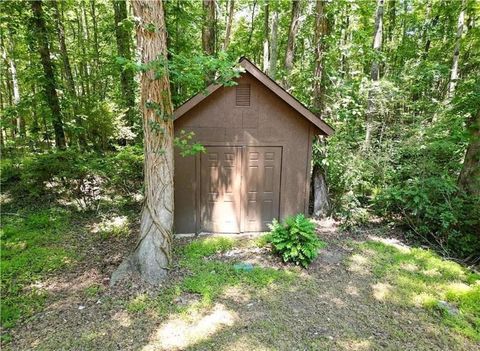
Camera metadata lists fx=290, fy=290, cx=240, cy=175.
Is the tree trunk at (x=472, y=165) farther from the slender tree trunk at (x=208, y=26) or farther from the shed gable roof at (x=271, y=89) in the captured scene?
the slender tree trunk at (x=208, y=26)

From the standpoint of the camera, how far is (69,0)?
10.7 meters

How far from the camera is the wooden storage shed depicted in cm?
676

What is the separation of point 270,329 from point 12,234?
6049mm

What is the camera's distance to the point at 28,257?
18.5 feet

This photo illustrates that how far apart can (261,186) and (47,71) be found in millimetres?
7193

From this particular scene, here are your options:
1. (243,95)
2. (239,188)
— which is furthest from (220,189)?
(243,95)

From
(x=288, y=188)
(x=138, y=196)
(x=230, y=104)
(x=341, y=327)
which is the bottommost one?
(x=341, y=327)

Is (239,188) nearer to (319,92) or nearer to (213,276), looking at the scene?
(213,276)

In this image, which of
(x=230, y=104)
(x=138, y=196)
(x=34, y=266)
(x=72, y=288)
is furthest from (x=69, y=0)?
(x=72, y=288)

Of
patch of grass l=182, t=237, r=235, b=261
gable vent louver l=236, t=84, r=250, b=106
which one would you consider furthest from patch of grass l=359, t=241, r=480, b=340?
gable vent louver l=236, t=84, r=250, b=106

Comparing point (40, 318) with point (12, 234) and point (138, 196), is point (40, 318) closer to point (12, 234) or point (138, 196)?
point (12, 234)

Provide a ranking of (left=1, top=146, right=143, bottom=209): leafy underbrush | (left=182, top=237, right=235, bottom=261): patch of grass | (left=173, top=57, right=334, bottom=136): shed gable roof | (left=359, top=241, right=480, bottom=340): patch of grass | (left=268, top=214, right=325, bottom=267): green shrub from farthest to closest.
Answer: (left=1, top=146, right=143, bottom=209): leafy underbrush < (left=173, top=57, right=334, bottom=136): shed gable roof < (left=182, top=237, right=235, bottom=261): patch of grass < (left=268, top=214, right=325, bottom=267): green shrub < (left=359, top=241, right=480, bottom=340): patch of grass

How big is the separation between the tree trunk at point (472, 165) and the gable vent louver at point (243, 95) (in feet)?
16.5

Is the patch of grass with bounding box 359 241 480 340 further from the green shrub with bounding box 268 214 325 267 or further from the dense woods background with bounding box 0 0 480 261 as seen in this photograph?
the green shrub with bounding box 268 214 325 267
